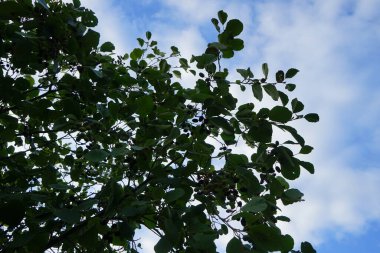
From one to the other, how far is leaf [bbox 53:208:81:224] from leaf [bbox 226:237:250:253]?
718 mm

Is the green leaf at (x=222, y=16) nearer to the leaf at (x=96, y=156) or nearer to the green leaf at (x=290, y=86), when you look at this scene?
the green leaf at (x=290, y=86)

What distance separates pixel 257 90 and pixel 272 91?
103 millimetres

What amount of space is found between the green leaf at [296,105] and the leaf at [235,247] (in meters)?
0.99

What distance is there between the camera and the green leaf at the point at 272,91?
2.79m

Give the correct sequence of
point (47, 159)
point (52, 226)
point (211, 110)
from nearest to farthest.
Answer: point (52, 226) < point (211, 110) < point (47, 159)

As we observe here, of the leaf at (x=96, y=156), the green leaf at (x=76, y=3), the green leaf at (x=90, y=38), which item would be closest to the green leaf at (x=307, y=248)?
the leaf at (x=96, y=156)

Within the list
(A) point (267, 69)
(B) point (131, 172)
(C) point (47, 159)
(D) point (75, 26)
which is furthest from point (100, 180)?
(A) point (267, 69)

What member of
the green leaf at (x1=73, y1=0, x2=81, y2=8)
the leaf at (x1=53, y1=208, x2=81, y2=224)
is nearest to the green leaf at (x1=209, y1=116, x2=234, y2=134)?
the leaf at (x1=53, y1=208, x2=81, y2=224)

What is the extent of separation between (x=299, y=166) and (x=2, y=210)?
179cm

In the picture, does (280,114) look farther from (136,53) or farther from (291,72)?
(136,53)

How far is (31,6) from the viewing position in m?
2.77

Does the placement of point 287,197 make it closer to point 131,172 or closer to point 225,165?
point 225,165

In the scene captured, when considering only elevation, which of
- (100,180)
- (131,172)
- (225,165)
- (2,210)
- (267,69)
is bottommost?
(2,210)

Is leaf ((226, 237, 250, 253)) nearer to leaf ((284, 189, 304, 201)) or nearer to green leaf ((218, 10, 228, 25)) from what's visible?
leaf ((284, 189, 304, 201))
